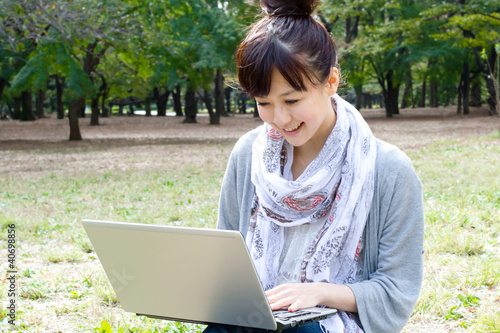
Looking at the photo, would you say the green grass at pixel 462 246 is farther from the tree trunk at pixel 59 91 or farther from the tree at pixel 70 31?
the tree trunk at pixel 59 91

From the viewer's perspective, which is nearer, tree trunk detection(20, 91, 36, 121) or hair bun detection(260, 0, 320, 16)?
hair bun detection(260, 0, 320, 16)

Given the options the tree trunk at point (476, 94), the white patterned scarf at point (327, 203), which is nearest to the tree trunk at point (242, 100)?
the white patterned scarf at point (327, 203)

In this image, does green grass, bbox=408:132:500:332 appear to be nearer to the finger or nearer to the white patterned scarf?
the white patterned scarf

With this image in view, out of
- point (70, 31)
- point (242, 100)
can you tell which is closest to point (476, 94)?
point (242, 100)

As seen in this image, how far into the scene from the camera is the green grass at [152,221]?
10.5 ft

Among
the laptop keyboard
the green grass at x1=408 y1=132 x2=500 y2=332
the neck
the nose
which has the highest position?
the nose

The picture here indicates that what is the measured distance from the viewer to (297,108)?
184 centimetres

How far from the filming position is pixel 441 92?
42719 mm

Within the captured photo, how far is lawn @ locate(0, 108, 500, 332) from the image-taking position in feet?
10.4

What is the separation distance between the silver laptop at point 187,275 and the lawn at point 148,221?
4.06ft

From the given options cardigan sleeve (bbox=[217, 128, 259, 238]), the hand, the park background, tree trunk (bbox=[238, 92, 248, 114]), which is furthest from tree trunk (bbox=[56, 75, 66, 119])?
the hand

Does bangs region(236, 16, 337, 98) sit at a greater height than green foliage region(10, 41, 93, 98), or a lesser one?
lesser

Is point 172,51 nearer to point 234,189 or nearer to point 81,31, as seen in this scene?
point 81,31

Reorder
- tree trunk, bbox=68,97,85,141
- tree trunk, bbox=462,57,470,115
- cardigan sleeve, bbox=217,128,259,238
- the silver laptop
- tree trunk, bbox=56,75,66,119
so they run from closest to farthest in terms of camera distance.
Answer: the silver laptop < cardigan sleeve, bbox=217,128,259,238 < tree trunk, bbox=68,97,85,141 < tree trunk, bbox=462,57,470,115 < tree trunk, bbox=56,75,66,119
